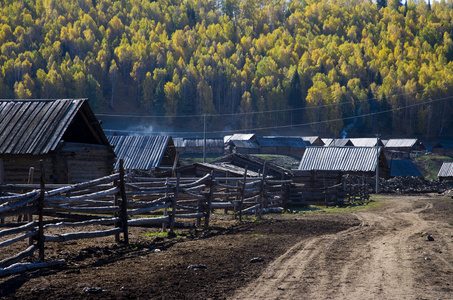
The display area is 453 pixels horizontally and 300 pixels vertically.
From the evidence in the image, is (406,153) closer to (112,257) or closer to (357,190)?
(357,190)

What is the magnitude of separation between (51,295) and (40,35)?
16391cm

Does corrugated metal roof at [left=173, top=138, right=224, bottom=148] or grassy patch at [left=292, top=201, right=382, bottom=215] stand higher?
corrugated metal roof at [left=173, top=138, right=224, bottom=148]

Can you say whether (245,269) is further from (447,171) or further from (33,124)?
(447,171)

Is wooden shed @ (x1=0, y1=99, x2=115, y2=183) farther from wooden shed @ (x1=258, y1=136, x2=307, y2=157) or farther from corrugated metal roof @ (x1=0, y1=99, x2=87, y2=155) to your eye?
wooden shed @ (x1=258, y1=136, x2=307, y2=157)

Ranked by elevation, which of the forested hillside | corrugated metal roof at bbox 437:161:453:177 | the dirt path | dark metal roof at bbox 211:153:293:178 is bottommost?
corrugated metal roof at bbox 437:161:453:177

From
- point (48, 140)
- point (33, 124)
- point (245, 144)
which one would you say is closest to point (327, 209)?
point (48, 140)

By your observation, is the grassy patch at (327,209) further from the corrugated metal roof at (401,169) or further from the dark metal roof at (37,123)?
the corrugated metal roof at (401,169)

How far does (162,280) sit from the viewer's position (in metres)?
7.63

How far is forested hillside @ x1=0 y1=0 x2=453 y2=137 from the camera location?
4998 inches

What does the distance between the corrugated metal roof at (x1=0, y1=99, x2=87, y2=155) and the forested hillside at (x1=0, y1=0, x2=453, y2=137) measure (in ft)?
329

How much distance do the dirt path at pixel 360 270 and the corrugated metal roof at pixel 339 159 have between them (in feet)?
104

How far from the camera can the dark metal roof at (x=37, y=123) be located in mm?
18688

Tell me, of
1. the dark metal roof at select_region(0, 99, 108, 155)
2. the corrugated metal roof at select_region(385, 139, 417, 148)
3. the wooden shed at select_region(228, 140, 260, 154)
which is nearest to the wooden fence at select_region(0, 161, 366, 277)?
the dark metal roof at select_region(0, 99, 108, 155)

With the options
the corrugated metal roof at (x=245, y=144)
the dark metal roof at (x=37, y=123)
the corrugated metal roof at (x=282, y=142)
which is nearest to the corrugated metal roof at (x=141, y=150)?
the dark metal roof at (x=37, y=123)
